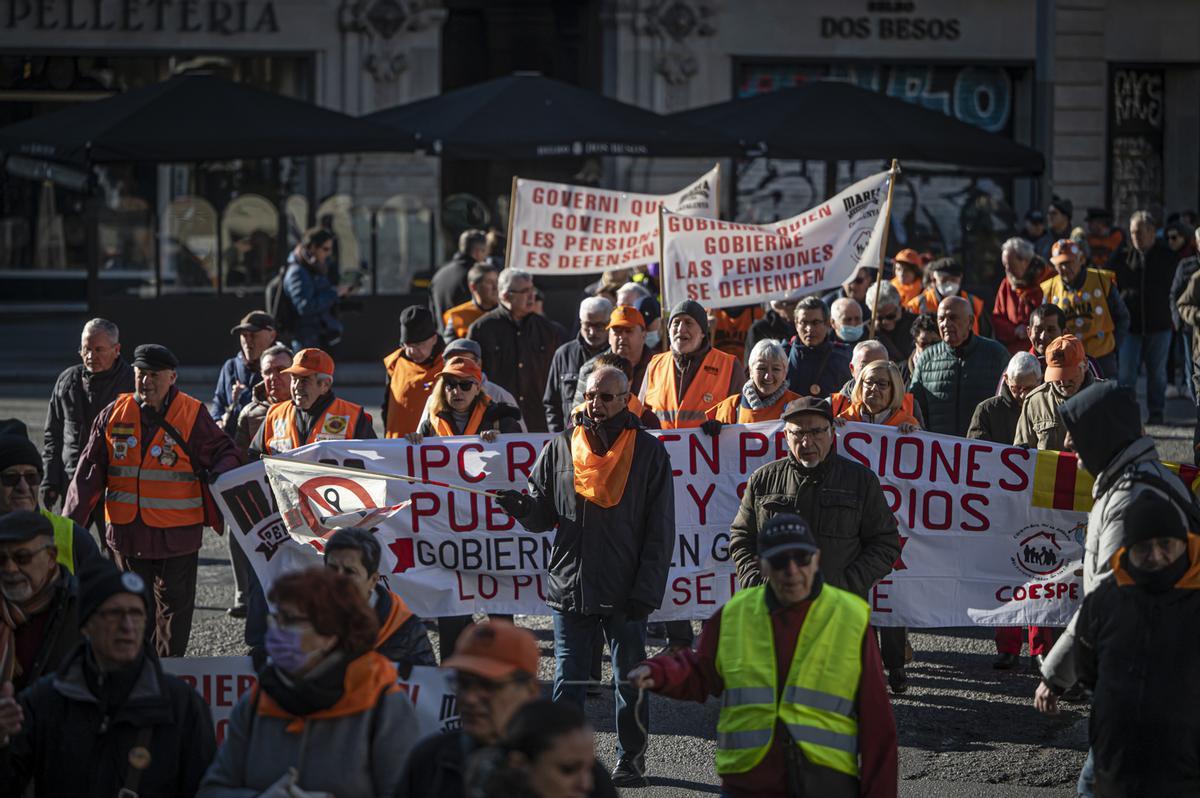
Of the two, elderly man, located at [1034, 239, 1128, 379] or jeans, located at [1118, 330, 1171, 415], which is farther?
jeans, located at [1118, 330, 1171, 415]

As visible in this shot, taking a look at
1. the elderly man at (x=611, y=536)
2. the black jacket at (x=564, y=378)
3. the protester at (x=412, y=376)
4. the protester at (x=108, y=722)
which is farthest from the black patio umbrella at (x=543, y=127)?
the protester at (x=108, y=722)

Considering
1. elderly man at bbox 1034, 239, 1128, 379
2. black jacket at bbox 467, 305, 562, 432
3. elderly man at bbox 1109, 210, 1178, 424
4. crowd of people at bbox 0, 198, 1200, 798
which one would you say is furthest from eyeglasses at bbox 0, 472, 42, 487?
elderly man at bbox 1109, 210, 1178, 424

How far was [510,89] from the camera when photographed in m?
19.6

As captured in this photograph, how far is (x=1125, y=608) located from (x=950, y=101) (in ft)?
71.2

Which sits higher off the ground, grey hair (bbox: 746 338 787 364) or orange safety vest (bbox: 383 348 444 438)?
grey hair (bbox: 746 338 787 364)

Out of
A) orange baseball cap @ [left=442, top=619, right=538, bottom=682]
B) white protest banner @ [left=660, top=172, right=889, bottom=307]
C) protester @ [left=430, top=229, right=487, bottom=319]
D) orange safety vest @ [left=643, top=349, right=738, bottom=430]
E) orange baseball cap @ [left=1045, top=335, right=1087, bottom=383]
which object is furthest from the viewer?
protester @ [left=430, top=229, right=487, bottom=319]

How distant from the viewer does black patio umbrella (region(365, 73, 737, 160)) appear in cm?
1848

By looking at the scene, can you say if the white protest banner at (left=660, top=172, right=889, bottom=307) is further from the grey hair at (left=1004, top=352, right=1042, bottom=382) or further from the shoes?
the shoes

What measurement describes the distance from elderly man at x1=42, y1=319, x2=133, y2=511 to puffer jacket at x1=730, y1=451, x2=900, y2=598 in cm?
401

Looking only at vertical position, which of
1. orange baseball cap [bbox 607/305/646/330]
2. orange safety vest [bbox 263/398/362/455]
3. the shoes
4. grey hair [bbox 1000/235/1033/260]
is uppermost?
grey hair [bbox 1000/235/1033/260]

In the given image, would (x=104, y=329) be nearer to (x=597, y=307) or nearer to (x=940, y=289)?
(x=597, y=307)

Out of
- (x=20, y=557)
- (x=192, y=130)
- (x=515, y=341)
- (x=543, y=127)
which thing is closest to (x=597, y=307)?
(x=515, y=341)

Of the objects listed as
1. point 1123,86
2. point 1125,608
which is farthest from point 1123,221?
point 1125,608

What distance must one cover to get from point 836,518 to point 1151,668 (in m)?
1.99
